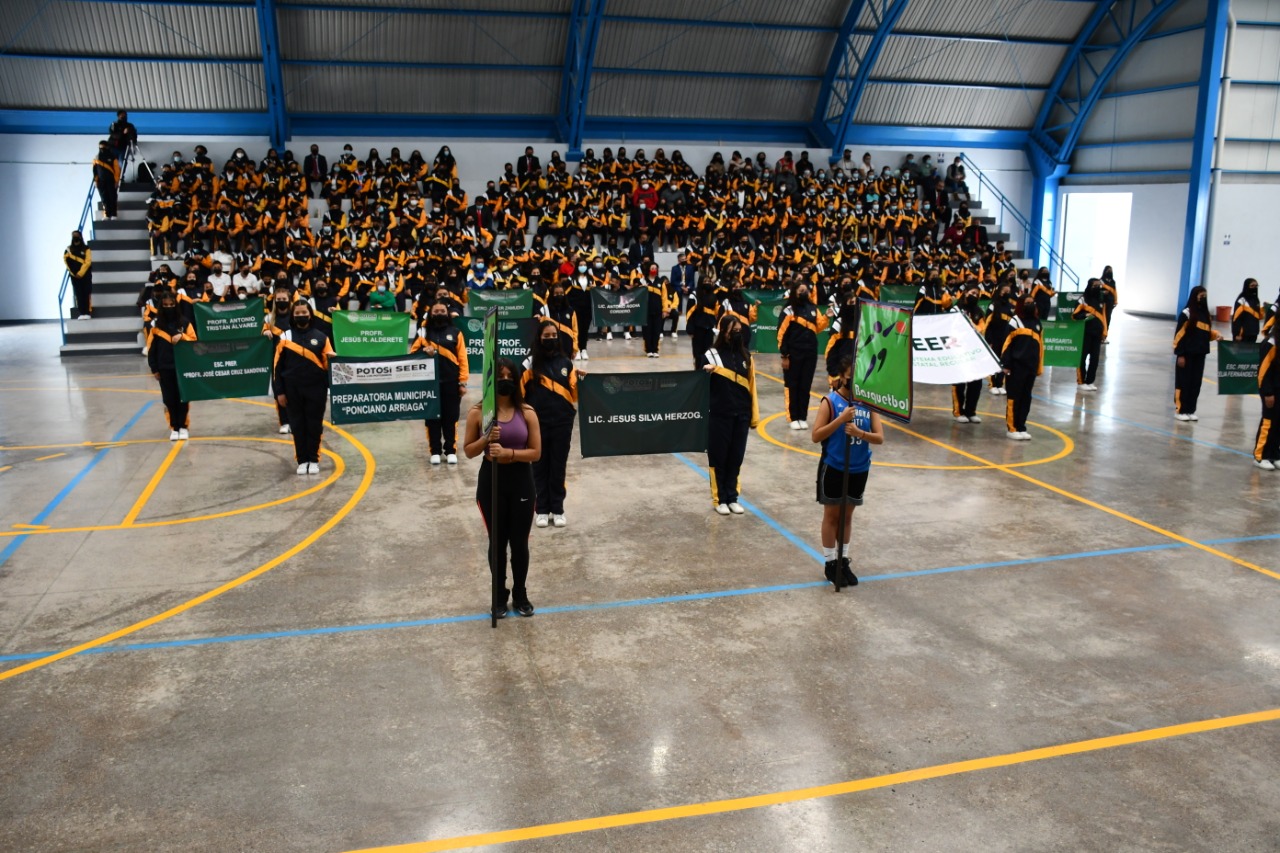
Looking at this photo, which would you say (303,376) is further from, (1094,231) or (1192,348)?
(1094,231)

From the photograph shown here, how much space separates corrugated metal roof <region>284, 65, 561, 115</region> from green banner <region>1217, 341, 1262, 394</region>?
75.4ft

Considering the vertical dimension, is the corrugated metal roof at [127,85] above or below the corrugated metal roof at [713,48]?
below

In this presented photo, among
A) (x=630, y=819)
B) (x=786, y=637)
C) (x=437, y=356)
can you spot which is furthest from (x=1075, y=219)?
(x=630, y=819)

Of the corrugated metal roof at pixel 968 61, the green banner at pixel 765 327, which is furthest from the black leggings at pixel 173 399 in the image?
the corrugated metal roof at pixel 968 61

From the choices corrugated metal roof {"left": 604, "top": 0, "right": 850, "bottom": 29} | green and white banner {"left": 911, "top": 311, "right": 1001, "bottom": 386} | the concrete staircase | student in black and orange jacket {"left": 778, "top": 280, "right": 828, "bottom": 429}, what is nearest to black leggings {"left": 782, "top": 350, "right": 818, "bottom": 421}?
student in black and orange jacket {"left": 778, "top": 280, "right": 828, "bottom": 429}

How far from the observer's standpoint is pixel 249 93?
31016mm

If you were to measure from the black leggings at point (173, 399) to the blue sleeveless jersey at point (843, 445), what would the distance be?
966 cm

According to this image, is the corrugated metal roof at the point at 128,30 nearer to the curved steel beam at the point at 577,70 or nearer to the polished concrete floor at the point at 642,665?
the curved steel beam at the point at 577,70

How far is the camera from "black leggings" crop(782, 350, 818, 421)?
15009 mm

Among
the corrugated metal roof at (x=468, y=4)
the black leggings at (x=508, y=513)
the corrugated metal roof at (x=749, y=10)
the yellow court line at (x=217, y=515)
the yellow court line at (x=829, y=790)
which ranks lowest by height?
the yellow court line at (x=829, y=790)

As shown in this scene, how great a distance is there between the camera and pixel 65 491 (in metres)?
11.9

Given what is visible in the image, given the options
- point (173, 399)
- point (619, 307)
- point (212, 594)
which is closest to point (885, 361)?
point (212, 594)

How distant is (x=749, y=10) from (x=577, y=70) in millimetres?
5808

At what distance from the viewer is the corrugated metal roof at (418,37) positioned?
29516mm
